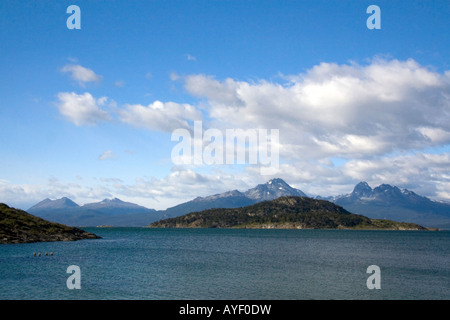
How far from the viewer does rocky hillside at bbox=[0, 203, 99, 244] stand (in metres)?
158

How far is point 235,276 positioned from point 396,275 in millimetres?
37579

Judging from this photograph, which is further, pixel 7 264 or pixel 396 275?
pixel 7 264

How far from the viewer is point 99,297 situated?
2087 inches

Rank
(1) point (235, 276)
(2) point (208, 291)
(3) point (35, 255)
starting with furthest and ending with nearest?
(3) point (35, 255)
(1) point (235, 276)
(2) point (208, 291)

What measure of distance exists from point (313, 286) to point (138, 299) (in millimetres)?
31187

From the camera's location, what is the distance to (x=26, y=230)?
16775 centimetres

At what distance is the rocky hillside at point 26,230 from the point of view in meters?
158

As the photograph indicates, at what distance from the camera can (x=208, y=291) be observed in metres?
57.2
